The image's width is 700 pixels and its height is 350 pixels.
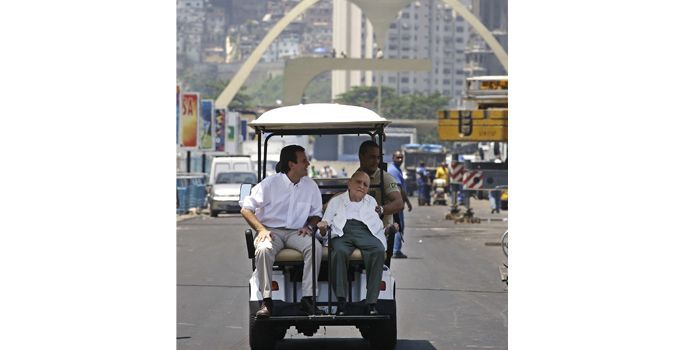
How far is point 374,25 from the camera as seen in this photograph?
513 ft

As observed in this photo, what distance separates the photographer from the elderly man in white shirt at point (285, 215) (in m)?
12.9

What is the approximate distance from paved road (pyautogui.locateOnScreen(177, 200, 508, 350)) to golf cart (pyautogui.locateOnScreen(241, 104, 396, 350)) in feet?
1.50

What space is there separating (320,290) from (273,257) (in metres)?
0.53

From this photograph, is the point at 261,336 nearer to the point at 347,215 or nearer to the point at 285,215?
the point at 285,215

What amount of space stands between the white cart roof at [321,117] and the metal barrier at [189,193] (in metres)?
33.1

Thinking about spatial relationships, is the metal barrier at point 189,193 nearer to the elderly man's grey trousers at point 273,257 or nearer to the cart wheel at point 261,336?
the cart wheel at point 261,336

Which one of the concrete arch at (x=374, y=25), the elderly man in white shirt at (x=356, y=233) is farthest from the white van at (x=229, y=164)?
the concrete arch at (x=374, y=25)

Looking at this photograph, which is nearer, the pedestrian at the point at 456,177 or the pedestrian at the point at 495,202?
the pedestrian at the point at 456,177

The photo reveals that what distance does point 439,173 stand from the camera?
5869 centimetres

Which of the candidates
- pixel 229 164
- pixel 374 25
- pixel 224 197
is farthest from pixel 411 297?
pixel 374 25

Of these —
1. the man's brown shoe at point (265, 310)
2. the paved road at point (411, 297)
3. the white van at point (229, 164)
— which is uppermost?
the white van at point (229, 164)

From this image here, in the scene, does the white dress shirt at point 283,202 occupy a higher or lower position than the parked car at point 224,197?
higher

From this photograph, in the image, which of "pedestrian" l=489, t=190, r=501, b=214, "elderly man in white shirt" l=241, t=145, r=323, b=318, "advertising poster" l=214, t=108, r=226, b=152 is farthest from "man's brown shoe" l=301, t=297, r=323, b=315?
"advertising poster" l=214, t=108, r=226, b=152

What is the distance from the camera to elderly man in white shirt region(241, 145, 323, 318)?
12852 mm
